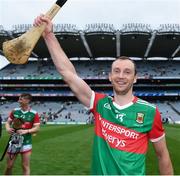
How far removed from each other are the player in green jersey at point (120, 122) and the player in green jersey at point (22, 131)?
5.36m

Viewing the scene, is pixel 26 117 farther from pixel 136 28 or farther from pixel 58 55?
pixel 136 28

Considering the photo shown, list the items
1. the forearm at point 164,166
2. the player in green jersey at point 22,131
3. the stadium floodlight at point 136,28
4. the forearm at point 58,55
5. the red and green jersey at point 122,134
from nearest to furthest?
the red and green jersey at point 122,134 < the forearm at point 58,55 < the forearm at point 164,166 < the player in green jersey at point 22,131 < the stadium floodlight at point 136,28

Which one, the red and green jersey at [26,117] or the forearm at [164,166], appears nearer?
the forearm at [164,166]

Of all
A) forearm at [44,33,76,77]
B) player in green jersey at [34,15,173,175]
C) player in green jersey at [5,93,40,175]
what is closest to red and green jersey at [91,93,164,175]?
player in green jersey at [34,15,173,175]

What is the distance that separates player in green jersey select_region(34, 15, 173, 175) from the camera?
3.50 m

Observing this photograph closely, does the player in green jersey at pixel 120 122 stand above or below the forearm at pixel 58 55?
below

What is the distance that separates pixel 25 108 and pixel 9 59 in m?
6.02

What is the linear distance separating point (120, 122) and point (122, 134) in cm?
10

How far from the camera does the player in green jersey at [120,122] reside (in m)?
3.50

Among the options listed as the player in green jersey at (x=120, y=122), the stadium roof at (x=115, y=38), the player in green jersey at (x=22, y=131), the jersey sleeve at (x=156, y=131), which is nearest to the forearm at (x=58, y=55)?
the player in green jersey at (x=120, y=122)

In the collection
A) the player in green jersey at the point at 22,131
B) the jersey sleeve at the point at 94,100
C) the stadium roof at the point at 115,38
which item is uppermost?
the stadium roof at the point at 115,38

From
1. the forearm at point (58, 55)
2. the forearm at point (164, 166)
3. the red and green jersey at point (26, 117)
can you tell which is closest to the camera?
the forearm at point (58, 55)

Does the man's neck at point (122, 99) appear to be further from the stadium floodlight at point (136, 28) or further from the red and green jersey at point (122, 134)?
the stadium floodlight at point (136, 28)

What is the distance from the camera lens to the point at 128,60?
361 centimetres
